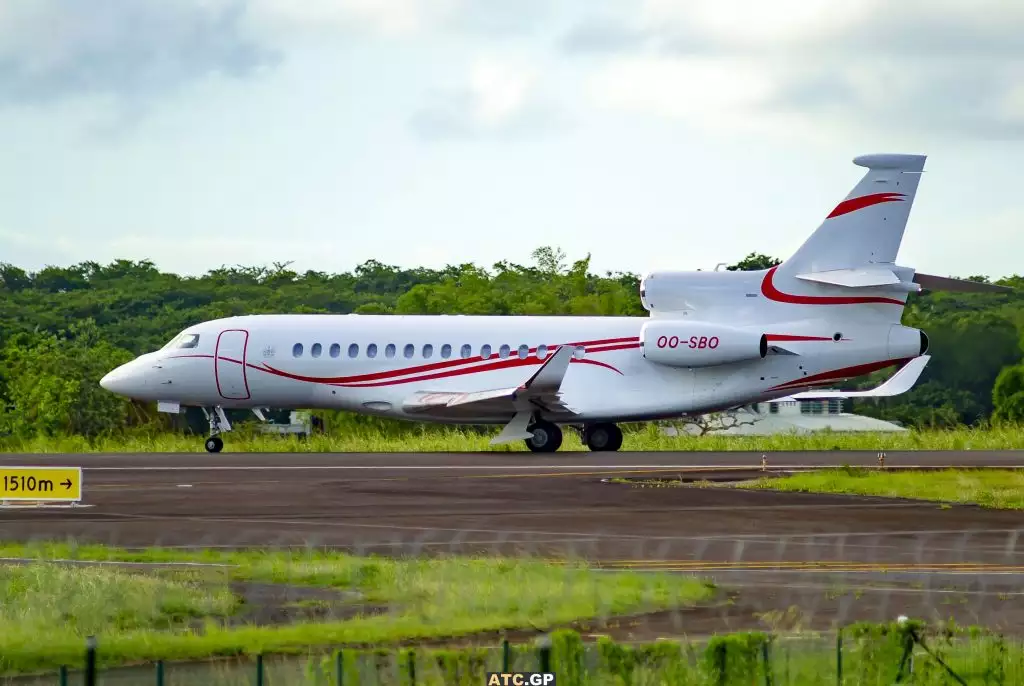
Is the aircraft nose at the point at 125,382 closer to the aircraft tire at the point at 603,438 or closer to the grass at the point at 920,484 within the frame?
the aircraft tire at the point at 603,438

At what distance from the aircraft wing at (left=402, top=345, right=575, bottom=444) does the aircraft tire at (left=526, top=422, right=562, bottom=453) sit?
204mm

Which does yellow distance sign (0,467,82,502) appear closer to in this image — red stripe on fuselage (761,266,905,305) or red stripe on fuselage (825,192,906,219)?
red stripe on fuselage (761,266,905,305)

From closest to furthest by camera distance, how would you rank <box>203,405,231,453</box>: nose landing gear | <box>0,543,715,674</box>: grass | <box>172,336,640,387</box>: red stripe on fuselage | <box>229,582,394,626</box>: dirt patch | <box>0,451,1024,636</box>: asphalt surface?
<box>0,543,715,674</box>: grass, <box>229,582,394,626</box>: dirt patch, <box>0,451,1024,636</box>: asphalt surface, <box>172,336,640,387</box>: red stripe on fuselage, <box>203,405,231,453</box>: nose landing gear

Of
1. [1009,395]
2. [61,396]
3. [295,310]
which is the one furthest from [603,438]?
[295,310]

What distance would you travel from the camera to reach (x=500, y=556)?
18.9 metres

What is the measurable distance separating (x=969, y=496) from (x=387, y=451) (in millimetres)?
20161

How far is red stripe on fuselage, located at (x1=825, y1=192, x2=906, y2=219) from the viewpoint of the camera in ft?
121

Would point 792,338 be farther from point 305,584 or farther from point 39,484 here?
point 305,584

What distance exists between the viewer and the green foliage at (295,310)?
57156 millimetres

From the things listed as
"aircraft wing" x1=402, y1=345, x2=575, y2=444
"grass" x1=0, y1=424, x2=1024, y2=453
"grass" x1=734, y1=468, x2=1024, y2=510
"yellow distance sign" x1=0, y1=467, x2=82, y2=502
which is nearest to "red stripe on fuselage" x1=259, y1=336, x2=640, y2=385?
"aircraft wing" x1=402, y1=345, x2=575, y2=444

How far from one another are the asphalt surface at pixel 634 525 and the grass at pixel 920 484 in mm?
920

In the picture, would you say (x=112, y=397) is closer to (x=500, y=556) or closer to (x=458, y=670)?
(x=500, y=556)

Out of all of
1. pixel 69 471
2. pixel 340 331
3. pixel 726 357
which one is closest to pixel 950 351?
pixel 726 357

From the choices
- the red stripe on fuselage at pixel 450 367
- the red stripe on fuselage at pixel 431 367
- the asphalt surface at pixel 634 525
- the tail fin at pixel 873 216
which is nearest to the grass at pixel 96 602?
the asphalt surface at pixel 634 525
